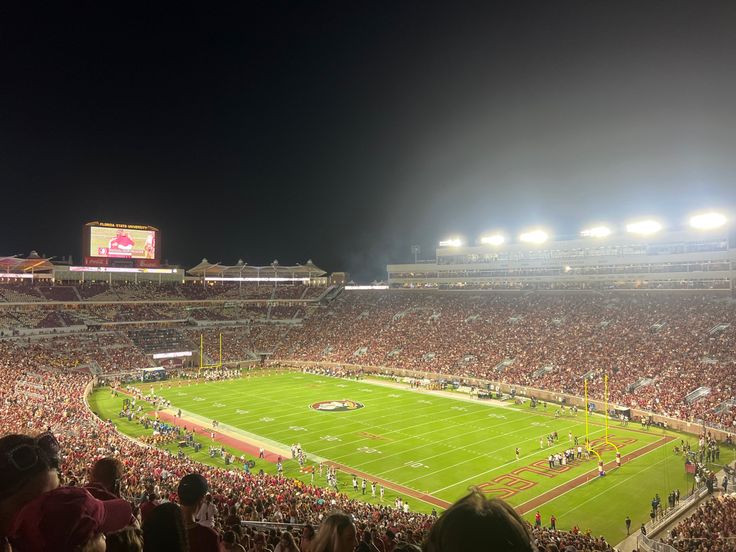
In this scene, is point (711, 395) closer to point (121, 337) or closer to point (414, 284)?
point (414, 284)

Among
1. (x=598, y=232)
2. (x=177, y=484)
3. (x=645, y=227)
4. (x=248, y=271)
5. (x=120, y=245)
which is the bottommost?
(x=177, y=484)

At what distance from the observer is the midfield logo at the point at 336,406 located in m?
42.8

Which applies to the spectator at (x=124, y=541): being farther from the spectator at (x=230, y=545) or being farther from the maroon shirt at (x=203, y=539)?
the spectator at (x=230, y=545)

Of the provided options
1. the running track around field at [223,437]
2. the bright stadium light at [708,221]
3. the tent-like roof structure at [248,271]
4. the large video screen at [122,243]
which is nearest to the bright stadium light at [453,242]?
the tent-like roof structure at [248,271]

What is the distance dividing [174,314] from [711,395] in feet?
209

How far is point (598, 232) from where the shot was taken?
64562 mm

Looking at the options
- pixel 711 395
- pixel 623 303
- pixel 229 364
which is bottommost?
pixel 229 364

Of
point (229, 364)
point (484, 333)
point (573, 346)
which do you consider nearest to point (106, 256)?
point (229, 364)

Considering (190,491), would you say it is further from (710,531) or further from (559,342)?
(559,342)

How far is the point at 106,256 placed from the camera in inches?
2726

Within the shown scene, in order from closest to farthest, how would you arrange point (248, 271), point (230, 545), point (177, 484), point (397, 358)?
point (230, 545) → point (177, 484) → point (397, 358) → point (248, 271)

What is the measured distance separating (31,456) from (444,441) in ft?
108

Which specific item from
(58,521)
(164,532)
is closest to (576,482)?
(164,532)

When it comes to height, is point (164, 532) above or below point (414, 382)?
above
